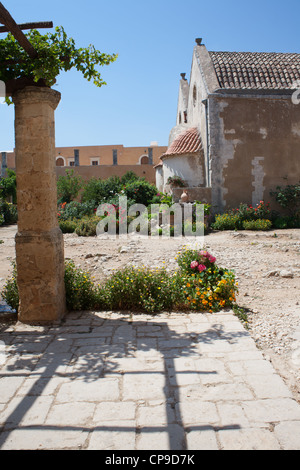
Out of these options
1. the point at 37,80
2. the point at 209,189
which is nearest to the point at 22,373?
the point at 37,80

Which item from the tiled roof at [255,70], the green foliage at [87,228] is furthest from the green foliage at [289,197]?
the green foliage at [87,228]

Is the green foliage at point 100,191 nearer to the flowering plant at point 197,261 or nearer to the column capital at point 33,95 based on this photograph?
the flowering plant at point 197,261

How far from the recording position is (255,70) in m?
14.8

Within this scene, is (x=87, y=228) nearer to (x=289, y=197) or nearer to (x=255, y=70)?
(x=289, y=197)

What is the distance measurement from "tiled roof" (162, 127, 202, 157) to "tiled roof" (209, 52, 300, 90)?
2.38m

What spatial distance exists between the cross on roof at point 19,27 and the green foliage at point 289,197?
1165 centimetres

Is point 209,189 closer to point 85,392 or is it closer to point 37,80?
point 37,80

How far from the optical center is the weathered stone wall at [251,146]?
45.8ft

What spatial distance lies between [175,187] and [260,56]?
703cm

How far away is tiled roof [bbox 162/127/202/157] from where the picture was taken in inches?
595

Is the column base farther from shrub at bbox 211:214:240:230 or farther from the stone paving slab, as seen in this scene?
shrub at bbox 211:214:240:230

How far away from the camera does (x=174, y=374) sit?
3.22 metres

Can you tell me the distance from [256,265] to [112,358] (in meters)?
4.79

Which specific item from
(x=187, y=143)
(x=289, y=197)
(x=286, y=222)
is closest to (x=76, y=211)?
(x=187, y=143)
